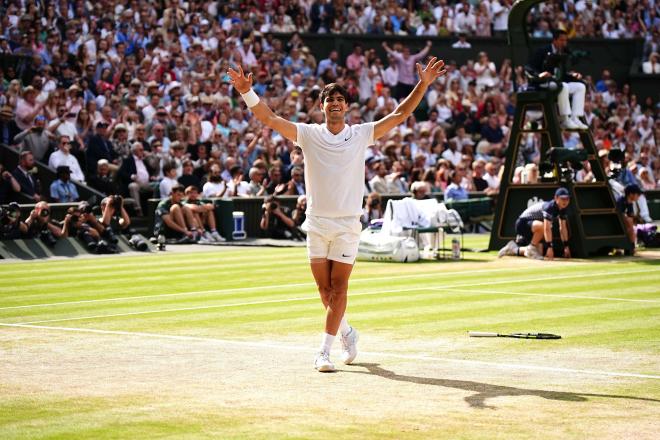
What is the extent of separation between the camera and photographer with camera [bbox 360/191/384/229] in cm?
2688

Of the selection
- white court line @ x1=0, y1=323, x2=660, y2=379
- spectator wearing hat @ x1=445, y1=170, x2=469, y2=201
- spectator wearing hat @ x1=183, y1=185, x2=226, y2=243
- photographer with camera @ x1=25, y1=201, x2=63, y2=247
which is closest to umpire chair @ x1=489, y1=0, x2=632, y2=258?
spectator wearing hat @ x1=445, y1=170, x2=469, y2=201

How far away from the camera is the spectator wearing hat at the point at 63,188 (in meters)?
25.0

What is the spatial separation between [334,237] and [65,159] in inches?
690

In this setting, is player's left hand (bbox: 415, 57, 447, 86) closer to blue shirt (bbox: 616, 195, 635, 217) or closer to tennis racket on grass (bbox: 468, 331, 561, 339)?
tennis racket on grass (bbox: 468, 331, 561, 339)

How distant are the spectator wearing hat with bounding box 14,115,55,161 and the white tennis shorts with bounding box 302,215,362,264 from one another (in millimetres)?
17684

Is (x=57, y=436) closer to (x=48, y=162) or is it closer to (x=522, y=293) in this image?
(x=522, y=293)

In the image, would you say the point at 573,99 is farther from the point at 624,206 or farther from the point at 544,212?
the point at 544,212

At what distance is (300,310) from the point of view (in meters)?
13.5

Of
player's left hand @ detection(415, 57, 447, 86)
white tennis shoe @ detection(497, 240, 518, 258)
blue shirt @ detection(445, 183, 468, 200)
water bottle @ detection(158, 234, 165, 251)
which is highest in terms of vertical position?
player's left hand @ detection(415, 57, 447, 86)

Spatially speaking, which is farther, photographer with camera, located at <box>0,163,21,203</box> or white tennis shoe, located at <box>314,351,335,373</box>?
photographer with camera, located at <box>0,163,21,203</box>

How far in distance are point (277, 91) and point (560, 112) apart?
34.8ft

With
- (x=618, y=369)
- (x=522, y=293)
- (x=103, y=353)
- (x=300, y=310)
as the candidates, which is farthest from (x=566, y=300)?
(x=103, y=353)

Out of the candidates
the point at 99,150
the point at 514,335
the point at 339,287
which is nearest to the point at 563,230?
the point at 514,335

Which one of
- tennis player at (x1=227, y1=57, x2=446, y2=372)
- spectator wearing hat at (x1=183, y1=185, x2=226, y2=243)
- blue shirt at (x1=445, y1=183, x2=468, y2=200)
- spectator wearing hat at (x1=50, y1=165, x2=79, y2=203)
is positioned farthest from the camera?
blue shirt at (x1=445, y1=183, x2=468, y2=200)
